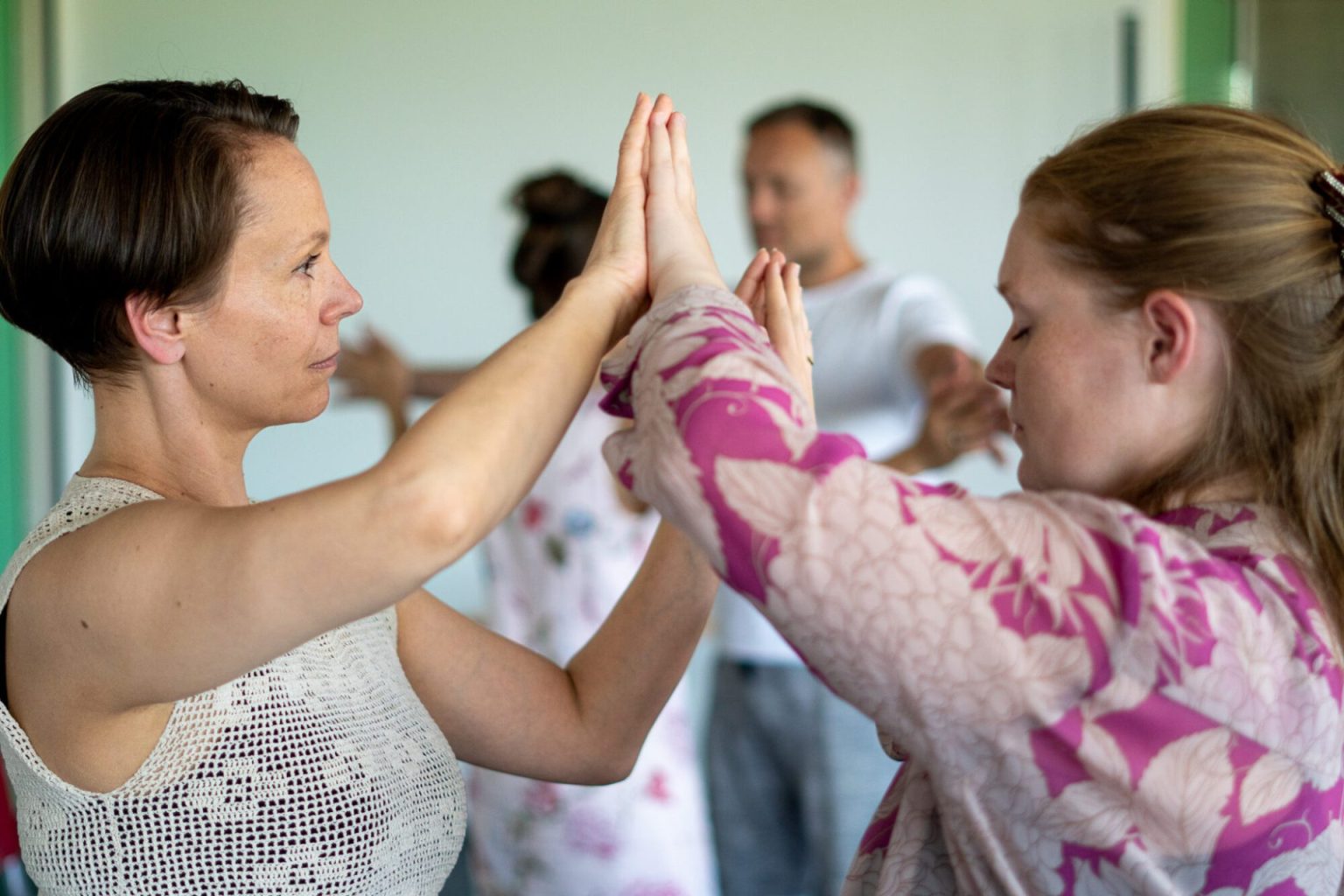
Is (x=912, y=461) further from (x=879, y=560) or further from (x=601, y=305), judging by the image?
(x=879, y=560)

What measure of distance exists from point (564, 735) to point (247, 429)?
0.43 metres

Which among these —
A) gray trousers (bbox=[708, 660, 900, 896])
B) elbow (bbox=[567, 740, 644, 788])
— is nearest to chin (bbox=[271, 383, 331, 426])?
elbow (bbox=[567, 740, 644, 788])

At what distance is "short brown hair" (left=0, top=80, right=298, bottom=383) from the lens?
1095mm

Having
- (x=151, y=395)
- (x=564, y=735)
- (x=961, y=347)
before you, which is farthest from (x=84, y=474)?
(x=961, y=347)

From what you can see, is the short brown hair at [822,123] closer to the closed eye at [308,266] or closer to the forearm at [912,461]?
the forearm at [912,461]

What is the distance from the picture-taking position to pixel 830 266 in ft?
9.77

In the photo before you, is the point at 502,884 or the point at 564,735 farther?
the point at 502,884

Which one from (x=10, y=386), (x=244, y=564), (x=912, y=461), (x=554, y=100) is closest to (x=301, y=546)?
(x=244, y=564)

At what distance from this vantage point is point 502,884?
247cm

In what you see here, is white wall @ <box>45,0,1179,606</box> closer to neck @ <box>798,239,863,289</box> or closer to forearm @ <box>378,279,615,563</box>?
neck @ <box>798,239,863,289</box>

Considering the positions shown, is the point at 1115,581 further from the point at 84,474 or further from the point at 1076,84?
the point at 1076,84

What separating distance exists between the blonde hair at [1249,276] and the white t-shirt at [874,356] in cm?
175

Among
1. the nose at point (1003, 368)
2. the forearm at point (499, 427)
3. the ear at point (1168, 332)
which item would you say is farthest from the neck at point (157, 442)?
the ear at point (1168, 332)

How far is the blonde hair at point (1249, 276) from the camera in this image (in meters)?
0.90
